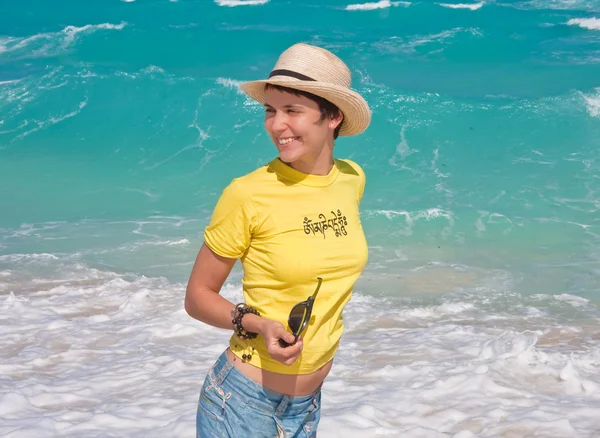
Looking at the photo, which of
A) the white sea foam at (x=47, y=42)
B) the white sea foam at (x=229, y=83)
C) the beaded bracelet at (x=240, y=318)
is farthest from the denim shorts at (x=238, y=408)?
the white sea foam at (x=47, y=42)

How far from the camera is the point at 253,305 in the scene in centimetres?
246

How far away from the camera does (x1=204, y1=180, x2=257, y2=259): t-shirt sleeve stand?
7.83 ft

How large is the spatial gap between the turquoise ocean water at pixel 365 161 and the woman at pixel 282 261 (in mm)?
2083

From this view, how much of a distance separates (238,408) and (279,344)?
32 cm

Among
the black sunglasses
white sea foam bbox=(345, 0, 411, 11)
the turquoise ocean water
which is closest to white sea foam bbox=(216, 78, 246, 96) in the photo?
the turquoise ocean water

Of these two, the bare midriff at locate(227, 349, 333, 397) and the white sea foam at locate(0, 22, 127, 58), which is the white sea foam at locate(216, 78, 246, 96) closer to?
the white sea foam at locate(0, 22, 127, 58)

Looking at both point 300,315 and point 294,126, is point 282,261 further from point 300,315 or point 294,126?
point 294,126

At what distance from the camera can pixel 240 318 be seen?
2.38 metres

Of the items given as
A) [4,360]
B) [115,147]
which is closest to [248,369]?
[4,360]

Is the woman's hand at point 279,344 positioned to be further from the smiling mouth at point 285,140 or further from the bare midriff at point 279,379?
the smiling mouth at point 285,140

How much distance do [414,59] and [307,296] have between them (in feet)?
65.8

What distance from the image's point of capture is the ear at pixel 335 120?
8.61 ft

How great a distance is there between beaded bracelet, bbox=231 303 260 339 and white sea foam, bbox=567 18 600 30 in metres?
25.6

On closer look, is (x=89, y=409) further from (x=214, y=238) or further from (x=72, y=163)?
(x=72, y=163)
